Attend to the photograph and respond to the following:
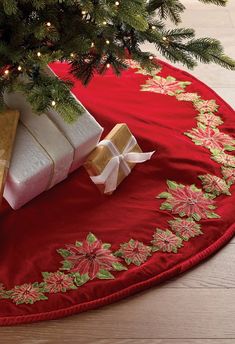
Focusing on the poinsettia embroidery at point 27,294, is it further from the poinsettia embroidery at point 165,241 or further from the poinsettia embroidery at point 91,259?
the poinsettia embroidery at point 165,241

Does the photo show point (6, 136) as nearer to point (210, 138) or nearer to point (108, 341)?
point (108, 341)

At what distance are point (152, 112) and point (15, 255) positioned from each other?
67 centimetres

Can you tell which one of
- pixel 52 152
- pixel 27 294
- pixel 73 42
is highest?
pixel 73 42

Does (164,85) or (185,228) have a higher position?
(164,85)

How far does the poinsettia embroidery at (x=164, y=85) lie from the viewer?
1938 millimetres

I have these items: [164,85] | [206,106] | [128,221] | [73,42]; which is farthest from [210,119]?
[73,42]

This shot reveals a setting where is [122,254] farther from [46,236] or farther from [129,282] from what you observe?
[46,236]

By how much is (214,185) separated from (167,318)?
42 cm

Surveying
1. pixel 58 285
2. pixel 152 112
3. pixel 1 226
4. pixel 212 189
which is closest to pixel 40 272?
pixel 58 285

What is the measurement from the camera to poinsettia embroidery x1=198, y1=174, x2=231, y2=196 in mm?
1611

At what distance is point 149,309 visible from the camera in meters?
1.37

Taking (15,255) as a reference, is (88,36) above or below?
above

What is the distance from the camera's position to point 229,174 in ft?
5.46

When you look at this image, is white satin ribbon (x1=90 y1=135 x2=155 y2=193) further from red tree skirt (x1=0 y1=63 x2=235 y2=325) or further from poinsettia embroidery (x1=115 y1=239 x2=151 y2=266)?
poinsettia embroidery (x1=115 y1=239 x2=151 y2=266)
